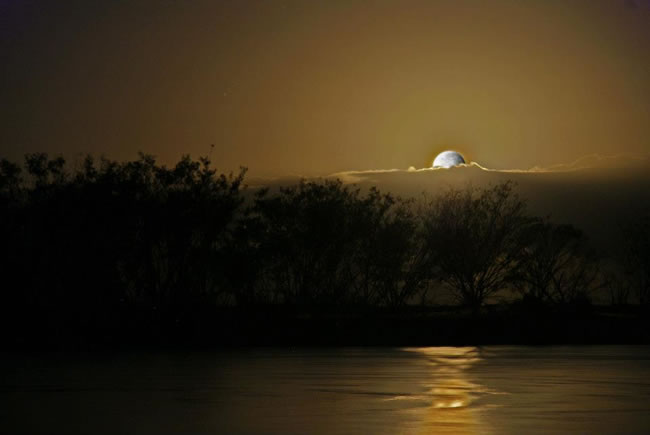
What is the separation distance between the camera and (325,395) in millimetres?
20125

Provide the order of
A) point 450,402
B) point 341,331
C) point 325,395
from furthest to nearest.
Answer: point 341,331, point 325,395, point 450,402

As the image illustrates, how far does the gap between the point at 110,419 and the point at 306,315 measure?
3872 centimetres

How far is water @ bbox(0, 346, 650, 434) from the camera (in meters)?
15.2

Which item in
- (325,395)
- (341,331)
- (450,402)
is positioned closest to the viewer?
(450,402)

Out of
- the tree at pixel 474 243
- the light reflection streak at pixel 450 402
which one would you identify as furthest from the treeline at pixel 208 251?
the light reflection streak at pixel 450 402

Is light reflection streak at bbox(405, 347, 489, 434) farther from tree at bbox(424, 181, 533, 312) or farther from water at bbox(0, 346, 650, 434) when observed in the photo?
tree at bbox(424, 181, 533, 312)

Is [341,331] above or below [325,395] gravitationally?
above

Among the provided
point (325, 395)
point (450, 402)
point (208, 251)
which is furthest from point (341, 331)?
point (450, 402)

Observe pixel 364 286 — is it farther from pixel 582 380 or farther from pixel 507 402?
pixel 507 402

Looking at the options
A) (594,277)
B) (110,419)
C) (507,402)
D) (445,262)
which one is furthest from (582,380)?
(594,277)

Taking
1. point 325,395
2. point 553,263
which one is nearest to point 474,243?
point 553,263

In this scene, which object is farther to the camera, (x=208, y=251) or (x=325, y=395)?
(x=208, y=251)

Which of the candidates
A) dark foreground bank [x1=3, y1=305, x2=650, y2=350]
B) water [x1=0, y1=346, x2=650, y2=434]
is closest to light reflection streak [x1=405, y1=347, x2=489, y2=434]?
water [x1=0, y1=346, x2=650, y2=434]

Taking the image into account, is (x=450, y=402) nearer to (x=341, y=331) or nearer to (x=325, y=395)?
(x=325, y=395)
